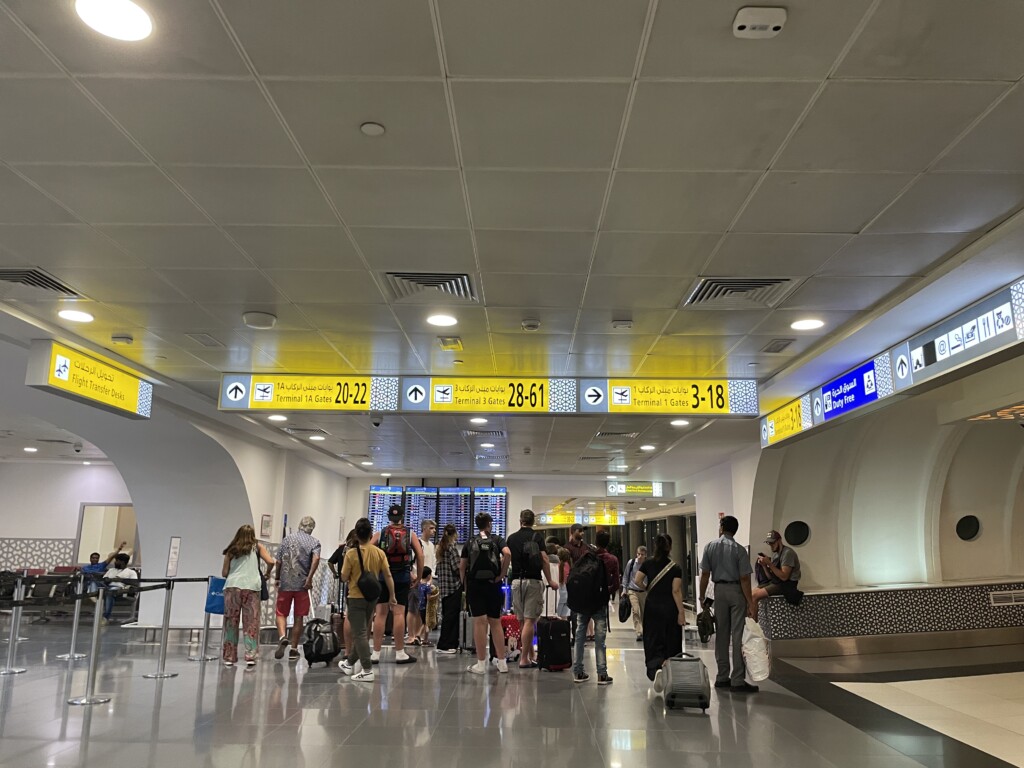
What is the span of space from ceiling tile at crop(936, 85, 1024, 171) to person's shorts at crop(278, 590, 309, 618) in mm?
7826

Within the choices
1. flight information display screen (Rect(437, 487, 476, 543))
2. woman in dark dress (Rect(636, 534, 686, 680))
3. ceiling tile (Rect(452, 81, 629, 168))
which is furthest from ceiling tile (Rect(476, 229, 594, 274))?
flight information display screen (Rect(437, 487, 476, 543))

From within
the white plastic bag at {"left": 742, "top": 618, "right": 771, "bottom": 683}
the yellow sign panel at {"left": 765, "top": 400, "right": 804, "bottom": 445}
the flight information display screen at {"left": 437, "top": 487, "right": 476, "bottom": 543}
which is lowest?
the white plastic bag at {"left": 742, "top": 618, "right": 771, "bottom": 683}

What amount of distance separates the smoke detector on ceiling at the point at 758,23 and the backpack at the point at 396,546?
267 inches

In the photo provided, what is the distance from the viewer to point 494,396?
796cm

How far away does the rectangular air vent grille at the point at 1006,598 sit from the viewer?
10820 mm

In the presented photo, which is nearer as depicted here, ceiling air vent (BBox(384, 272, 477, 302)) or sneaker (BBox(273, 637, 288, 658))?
ceiling air vent (BBox(384, 272, 477, 302))

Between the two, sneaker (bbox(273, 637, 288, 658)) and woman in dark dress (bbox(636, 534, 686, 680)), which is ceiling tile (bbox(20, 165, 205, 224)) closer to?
woman in dark dress (bbox(636, 534, 686, 680))

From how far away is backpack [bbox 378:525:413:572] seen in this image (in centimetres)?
855

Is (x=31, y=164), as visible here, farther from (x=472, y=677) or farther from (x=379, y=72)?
(x=472, y=677)

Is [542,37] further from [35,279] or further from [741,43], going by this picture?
[35,279]

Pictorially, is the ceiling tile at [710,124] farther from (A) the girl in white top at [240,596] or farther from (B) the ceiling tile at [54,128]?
(A) the girl in white top at [240,596]

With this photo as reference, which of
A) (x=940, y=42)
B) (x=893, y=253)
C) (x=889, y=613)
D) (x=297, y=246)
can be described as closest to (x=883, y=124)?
(x=940, y=42)

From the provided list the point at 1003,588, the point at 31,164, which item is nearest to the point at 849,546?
the point at 1003,588

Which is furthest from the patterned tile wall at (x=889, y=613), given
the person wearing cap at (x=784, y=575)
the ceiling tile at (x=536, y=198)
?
the ceiling tile at (x=536, y=198)
